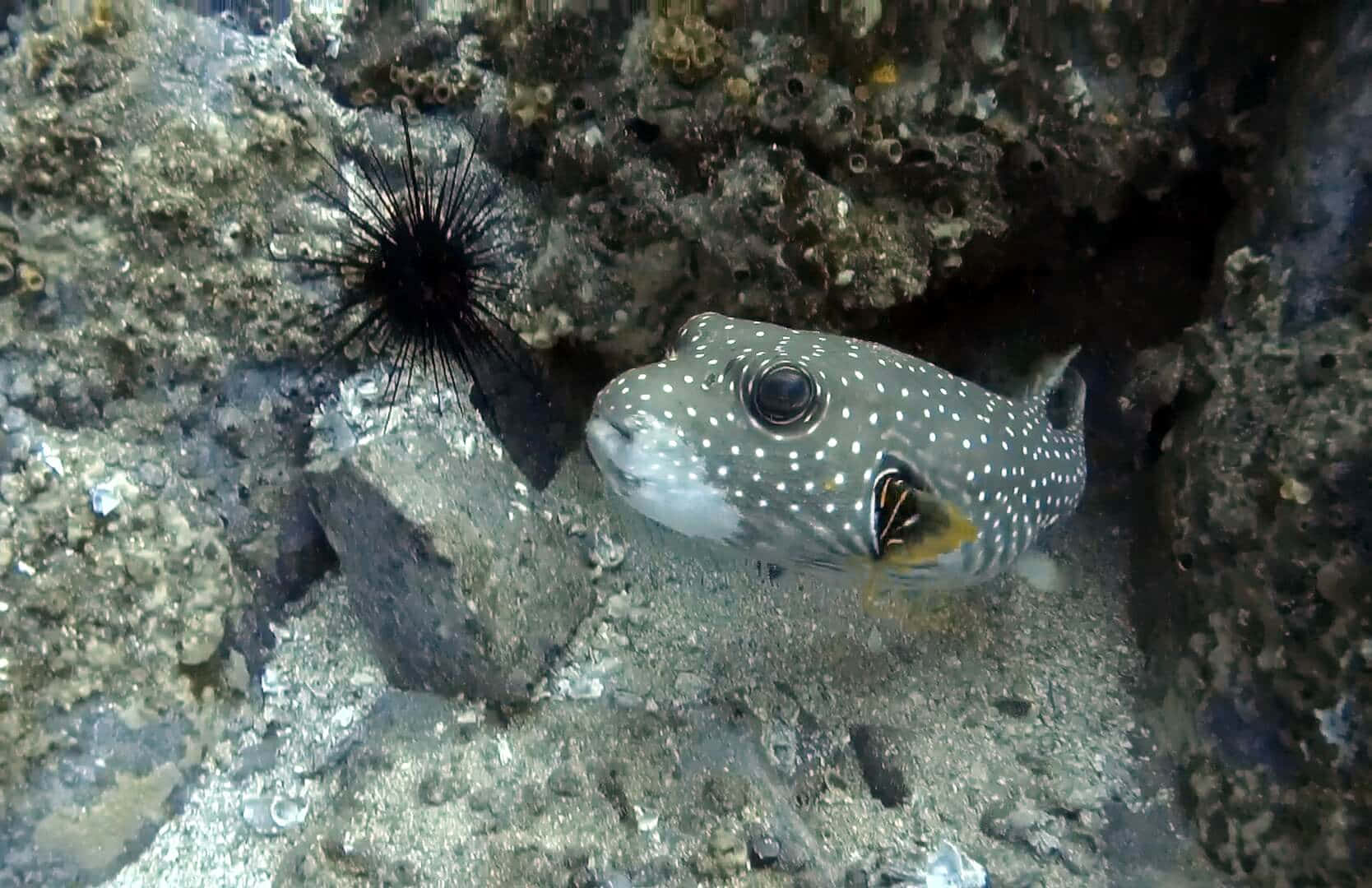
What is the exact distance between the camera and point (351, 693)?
4.04m

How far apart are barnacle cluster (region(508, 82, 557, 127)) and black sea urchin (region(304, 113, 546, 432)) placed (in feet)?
1.45

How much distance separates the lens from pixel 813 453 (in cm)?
295

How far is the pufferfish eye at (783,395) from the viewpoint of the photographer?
2.81 metres

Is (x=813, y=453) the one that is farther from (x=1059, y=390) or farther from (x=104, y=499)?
(x=104, y=499)

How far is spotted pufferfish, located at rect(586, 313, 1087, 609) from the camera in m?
2.85

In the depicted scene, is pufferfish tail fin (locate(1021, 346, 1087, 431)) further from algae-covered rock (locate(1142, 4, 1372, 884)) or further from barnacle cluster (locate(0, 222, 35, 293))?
barnacle cluster (locate(0, 222, 35, 293))

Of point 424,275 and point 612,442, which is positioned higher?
point 612,442

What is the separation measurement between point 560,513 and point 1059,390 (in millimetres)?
3070

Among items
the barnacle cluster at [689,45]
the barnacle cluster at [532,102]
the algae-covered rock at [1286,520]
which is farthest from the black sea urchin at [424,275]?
the algae-covered rock at [1286,520]

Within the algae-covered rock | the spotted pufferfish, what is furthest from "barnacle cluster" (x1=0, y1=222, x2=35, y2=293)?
the algae-covered rock

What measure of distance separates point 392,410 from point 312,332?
562 millimetres

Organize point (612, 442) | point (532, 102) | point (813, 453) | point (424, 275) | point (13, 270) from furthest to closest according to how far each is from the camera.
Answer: point (532, 102) < point (424, 275) < point (13, 270) < point (813, 453) < point (612, 442)

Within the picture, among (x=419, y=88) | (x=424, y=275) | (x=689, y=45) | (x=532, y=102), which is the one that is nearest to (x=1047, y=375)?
(x=689, y=45)

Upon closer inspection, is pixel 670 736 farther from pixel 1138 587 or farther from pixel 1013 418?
pixel 1138 587
